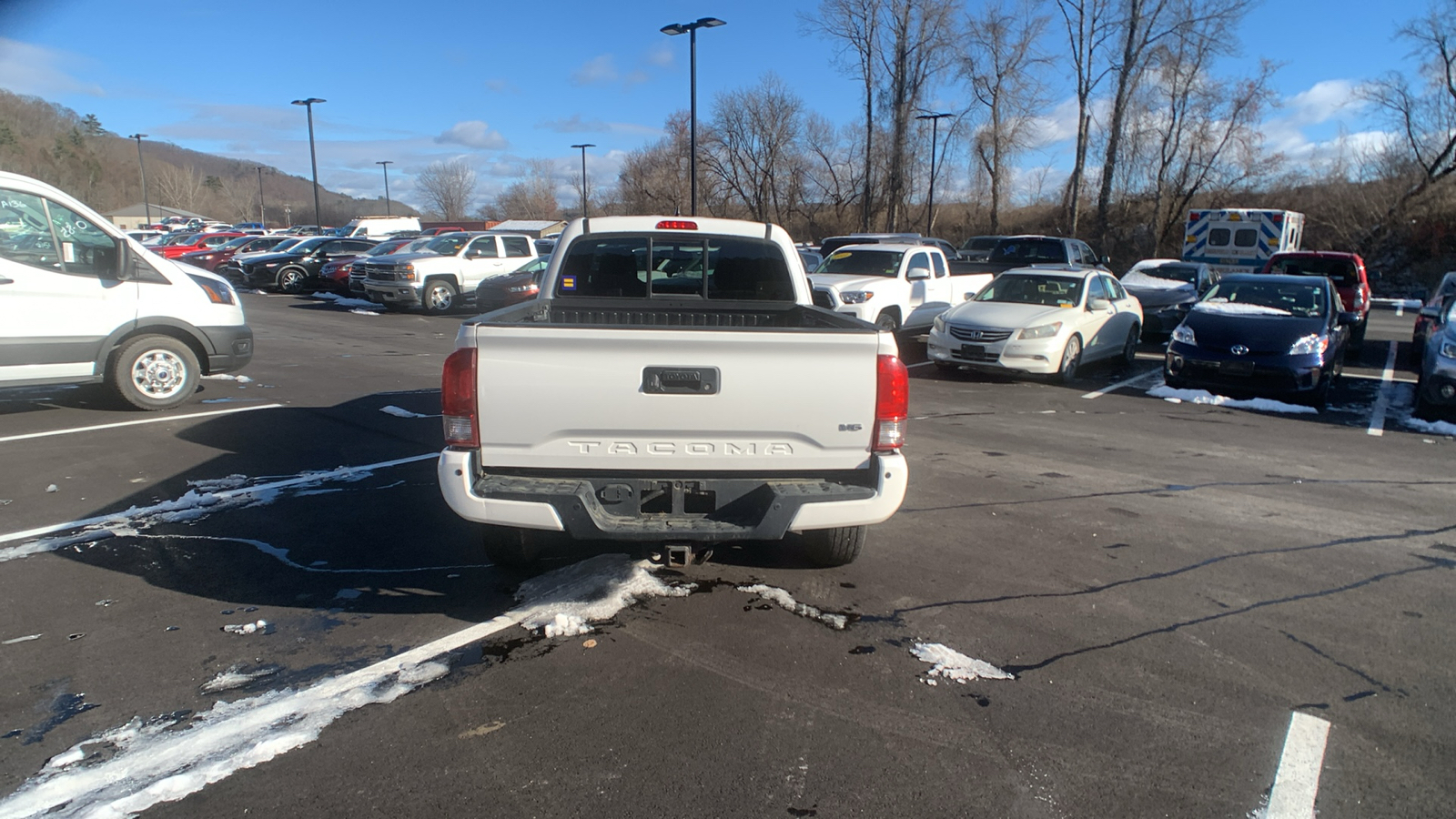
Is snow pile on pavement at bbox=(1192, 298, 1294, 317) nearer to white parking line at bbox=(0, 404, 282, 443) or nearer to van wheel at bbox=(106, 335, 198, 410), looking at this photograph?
white parking line at bbox=(0, 404, 282, 443)

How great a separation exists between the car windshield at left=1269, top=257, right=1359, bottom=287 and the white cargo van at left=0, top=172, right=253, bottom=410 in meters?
16.7

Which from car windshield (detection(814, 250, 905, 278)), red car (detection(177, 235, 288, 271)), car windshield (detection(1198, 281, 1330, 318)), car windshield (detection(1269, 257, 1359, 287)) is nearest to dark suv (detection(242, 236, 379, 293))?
red car (detection(177, 235, 288, 271))

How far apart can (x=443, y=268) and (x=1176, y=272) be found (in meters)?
17.5

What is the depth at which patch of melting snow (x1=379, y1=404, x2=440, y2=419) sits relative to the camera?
8.65 m

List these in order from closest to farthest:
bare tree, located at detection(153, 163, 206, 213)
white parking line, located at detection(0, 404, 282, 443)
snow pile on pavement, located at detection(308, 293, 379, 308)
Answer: white parking line, located at detection(0, 404, 282, 443)
snow pile on pavement, located at detection(308, 293, 379, 308)
bare tree, located at detection(153, 163, 206, 213)

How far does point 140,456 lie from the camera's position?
6.86 meters

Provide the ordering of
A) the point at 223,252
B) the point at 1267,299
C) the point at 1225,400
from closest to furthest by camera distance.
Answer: the point at 1225,400 → the point at 1267,299 → the point at 223,252

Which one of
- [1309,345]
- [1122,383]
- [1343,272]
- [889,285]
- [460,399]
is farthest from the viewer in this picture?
[1343,272]

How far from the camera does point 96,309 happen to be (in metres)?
7.96

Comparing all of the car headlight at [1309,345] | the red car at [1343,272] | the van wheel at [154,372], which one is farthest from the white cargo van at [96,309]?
the red car at [1343,272]

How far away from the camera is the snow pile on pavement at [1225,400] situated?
1012 centimetres

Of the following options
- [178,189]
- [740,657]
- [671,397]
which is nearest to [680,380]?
[671,397]

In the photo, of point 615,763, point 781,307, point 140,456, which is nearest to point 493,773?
point 615,763

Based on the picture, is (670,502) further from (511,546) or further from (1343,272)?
(1343,272)
